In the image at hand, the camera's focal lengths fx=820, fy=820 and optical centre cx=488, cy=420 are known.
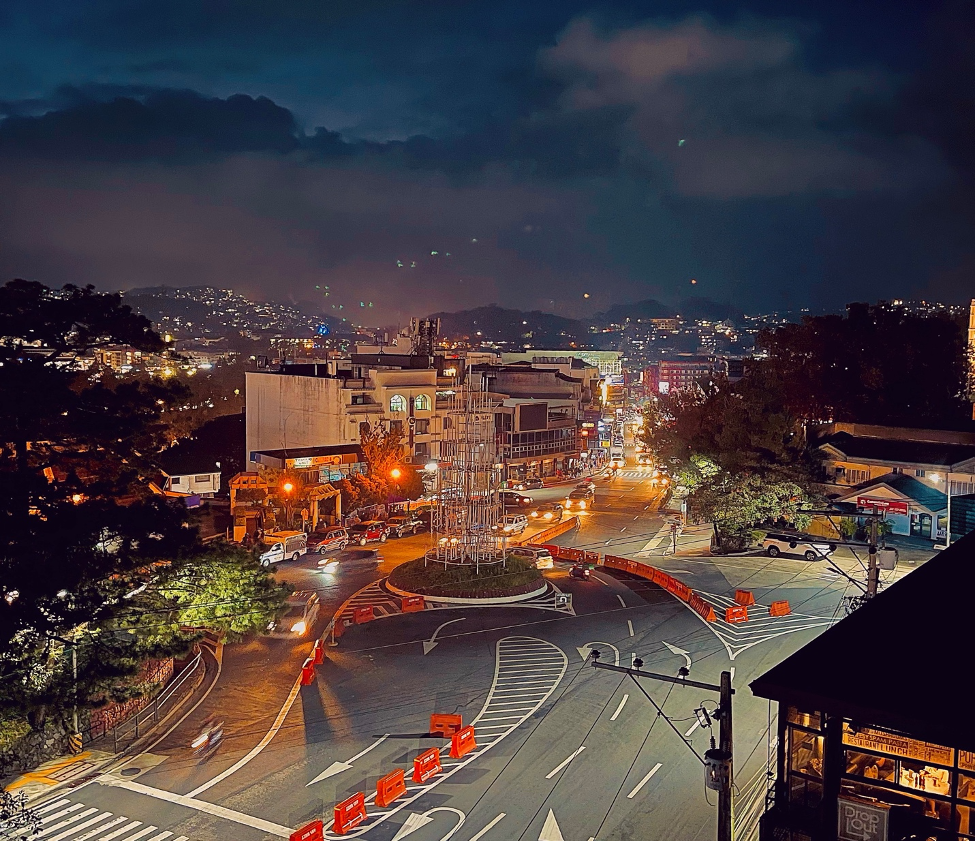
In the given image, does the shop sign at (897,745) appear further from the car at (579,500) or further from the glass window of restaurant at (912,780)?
the car at (579,500)

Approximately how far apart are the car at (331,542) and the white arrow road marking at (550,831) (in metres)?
20.7

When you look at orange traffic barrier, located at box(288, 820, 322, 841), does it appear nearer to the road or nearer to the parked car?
the road

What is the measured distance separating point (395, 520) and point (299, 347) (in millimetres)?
64576

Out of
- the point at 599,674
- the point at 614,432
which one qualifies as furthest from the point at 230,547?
the point at 614,432

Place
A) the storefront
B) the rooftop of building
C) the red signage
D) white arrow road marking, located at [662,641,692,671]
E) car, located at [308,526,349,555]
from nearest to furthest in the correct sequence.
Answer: the rooftop of building, the storefront, white arrow road marking, located at [662,641,692,671], the red signage, car, located at [308,526,349,555]

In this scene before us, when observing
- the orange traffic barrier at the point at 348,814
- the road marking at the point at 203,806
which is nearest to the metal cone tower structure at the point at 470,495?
the road marking at the point at 203,806

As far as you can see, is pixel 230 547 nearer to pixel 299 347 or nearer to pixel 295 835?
pixel 295 835

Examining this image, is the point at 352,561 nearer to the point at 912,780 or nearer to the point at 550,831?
the point at 550,831

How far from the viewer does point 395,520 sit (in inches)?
1446

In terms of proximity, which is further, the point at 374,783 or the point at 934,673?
the point at 374,783

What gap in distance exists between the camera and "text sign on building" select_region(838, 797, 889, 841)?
7.83 m

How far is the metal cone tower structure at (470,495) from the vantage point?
27.3 meters

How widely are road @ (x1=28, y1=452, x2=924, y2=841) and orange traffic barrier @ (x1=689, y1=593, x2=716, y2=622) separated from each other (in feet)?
0.91

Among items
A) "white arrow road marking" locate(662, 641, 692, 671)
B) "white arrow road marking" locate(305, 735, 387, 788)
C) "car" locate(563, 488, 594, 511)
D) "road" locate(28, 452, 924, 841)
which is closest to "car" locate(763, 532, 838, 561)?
"road" locate(28, 452, 924, 841)
